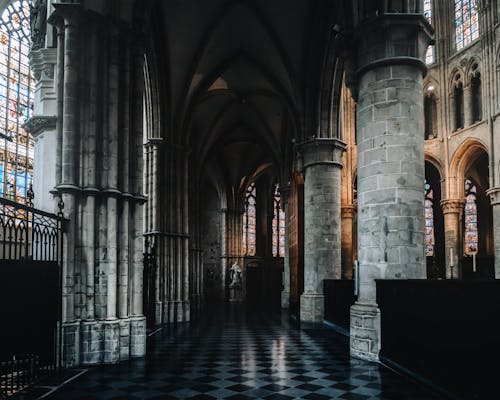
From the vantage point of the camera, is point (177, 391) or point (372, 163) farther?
point (372, 163)

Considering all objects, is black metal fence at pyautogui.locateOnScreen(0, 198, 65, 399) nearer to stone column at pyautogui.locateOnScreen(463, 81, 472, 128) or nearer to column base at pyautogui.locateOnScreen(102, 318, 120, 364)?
column base at pyautogui.locateOnScreen(102, 318, 120, 364)

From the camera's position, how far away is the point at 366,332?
1027 cm

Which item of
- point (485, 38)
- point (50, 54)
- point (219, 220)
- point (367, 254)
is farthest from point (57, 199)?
point (219, 220)

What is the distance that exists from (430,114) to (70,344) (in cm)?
2260

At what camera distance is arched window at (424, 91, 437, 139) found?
26.7 meters

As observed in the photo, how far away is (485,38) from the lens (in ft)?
75.4

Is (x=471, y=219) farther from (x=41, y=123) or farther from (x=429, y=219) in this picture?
(x=41, y=123)

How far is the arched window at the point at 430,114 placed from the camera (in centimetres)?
2672

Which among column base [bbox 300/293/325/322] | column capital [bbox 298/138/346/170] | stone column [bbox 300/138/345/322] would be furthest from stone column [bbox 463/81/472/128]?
column base [bbox 300/293/325/322]

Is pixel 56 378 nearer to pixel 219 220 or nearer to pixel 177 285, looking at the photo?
pixel 177 285

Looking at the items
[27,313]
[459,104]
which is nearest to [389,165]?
[27,313]

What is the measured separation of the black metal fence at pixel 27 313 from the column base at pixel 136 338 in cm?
167

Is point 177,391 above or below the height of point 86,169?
below

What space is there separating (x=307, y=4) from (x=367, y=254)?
393 inches
